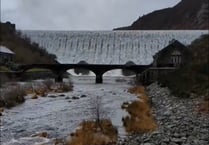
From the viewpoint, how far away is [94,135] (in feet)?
83.4

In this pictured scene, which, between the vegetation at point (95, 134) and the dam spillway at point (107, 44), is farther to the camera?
the dam spillway at point (107, 44)

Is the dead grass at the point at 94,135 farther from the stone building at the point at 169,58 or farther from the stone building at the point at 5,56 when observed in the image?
the stone building at the point at 5,56

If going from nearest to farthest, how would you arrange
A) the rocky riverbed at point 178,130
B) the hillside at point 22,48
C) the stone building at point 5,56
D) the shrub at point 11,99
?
1. the rocky riverbed at point 178,130
2. the shrub at point 11,99
3. the stone building at point 5,56
4. the hillside at point 22,48

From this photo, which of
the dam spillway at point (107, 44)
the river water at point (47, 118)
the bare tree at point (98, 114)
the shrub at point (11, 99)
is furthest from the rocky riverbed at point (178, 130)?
the dam spillway at point (107, 44)

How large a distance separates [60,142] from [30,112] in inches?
607

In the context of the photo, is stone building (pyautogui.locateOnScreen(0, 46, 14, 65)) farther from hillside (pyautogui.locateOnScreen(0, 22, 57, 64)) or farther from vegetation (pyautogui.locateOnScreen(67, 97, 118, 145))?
vegetation (pyautogui.locateOnScreen(67, 97, 118, 145))

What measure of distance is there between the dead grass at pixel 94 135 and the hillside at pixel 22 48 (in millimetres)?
84549

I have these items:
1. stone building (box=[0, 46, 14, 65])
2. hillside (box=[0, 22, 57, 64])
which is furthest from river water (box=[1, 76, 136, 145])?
hillside (box=[0, 22, 57, 64])

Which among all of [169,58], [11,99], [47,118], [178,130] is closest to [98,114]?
[47,118]

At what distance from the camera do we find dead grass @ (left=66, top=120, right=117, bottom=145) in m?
24.0

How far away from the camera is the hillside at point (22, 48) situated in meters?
118

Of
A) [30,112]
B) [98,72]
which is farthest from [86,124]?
[98,72]

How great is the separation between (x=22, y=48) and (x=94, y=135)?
101209 mm

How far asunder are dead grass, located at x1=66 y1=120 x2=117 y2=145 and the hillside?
8455 cm
